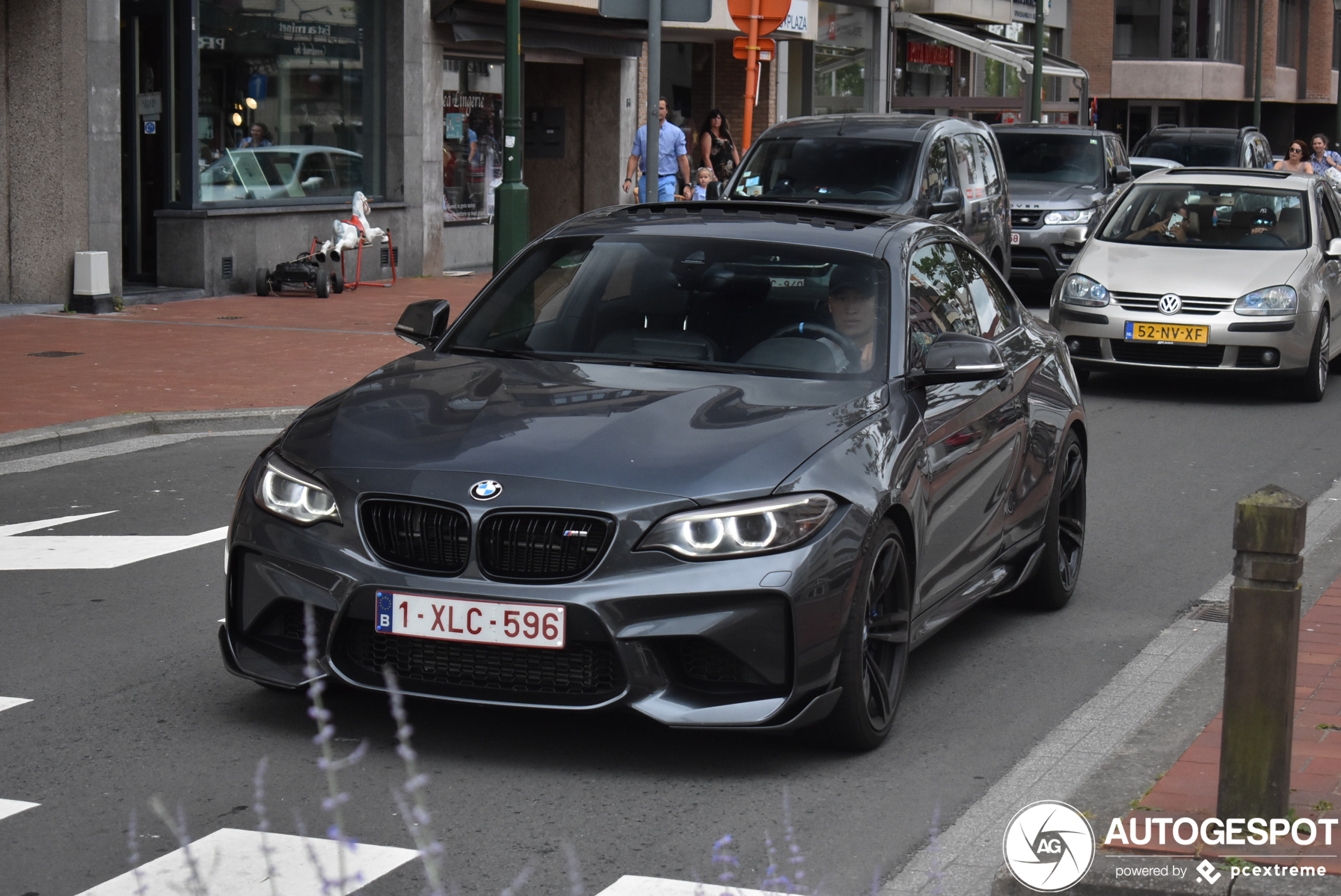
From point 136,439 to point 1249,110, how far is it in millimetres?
65520

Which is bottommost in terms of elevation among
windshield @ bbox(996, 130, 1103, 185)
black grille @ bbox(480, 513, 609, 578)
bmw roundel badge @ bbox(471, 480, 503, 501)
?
black grille @ bbox(480, 513, 609, 578)

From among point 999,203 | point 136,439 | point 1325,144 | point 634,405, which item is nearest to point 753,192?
point 999,203

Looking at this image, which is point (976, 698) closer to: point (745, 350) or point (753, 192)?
point (745, 350)

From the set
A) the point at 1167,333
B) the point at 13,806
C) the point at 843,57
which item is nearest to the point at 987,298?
the point at 13,806

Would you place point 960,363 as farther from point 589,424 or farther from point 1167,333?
point 1167,333

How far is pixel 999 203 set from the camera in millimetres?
16953

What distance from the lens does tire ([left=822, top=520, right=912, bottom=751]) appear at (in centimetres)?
494

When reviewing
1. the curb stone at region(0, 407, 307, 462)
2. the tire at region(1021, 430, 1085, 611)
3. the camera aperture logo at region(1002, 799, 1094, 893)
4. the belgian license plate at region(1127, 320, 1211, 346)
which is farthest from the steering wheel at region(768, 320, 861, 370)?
the belgian license plate at region(1127, 320, 1211, 346)

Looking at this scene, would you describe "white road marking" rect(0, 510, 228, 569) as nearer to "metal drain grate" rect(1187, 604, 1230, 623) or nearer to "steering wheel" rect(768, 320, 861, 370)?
"steering wheel" rect(768, 320, 861, 370)

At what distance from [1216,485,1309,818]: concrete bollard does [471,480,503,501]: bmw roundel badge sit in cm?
181

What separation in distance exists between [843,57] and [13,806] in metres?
32.7

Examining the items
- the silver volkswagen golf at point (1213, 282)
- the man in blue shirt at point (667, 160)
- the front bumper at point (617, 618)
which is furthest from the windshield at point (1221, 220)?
the front bumper at point (617, 618)

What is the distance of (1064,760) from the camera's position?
17.0ft

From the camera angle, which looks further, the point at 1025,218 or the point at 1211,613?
the point at 1025,218
